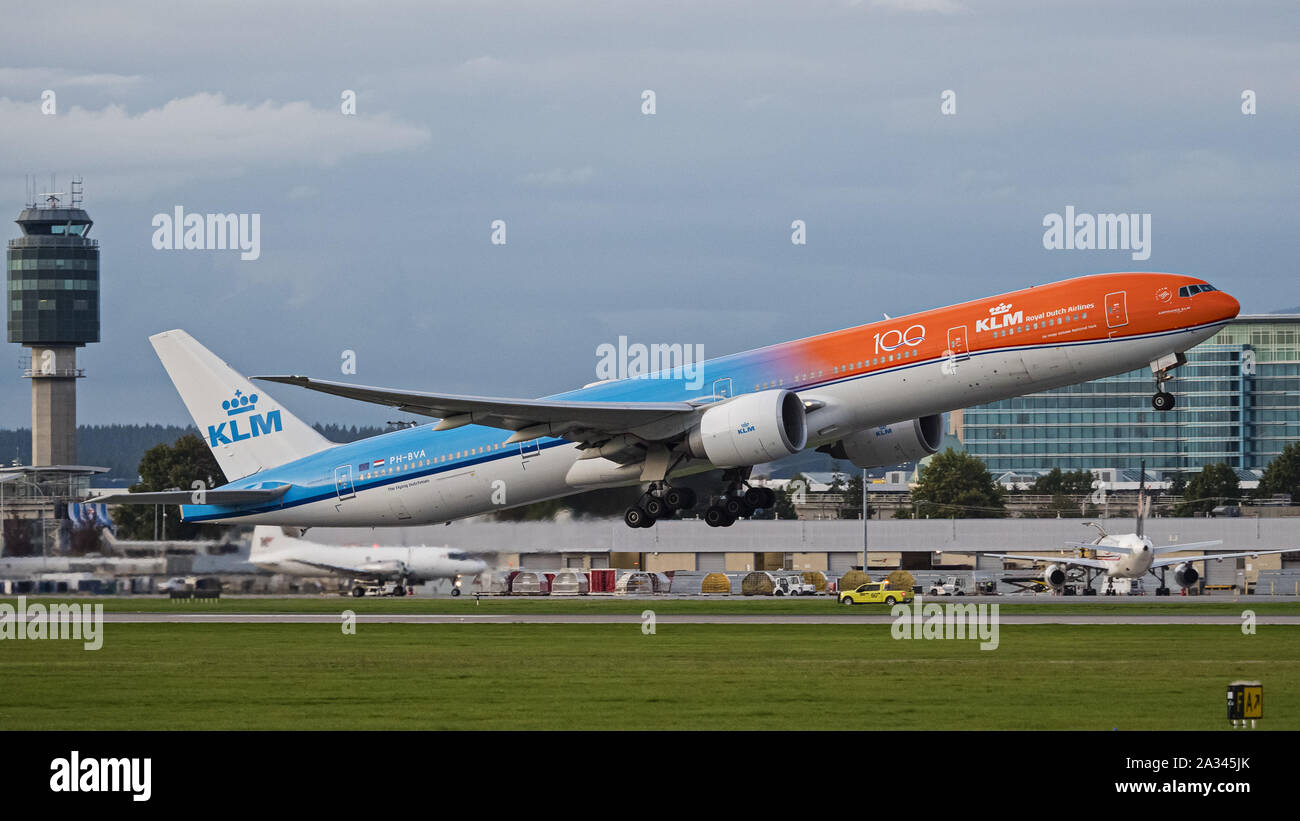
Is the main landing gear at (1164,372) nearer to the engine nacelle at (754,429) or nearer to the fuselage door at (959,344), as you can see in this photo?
the fuselage door at (959,344)

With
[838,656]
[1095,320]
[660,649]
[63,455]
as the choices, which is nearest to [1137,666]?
[838,656]

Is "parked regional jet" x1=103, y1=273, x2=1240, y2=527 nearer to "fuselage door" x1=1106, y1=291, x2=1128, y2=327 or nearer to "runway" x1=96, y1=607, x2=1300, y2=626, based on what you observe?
"fuselage door" x1=1106, y1=291, x2=1128, y2=327

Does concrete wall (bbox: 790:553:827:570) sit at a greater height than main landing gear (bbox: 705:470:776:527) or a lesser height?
lesser

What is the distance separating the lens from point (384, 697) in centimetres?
2934

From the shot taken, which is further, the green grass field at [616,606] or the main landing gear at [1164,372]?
the green grass field at [616,606]

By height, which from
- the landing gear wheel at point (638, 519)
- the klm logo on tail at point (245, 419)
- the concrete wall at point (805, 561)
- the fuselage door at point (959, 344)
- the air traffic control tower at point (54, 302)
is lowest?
the concrete wall at point (805, 561)

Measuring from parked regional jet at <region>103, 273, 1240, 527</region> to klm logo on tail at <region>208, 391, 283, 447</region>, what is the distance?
0.05 meters

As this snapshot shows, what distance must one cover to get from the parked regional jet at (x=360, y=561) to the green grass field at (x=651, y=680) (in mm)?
13616

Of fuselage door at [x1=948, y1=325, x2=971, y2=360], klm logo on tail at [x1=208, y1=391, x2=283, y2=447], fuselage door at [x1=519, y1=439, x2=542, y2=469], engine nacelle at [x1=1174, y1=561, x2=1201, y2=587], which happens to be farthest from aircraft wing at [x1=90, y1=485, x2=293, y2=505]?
engine nacelle at [x1=1174, y1=561, x2=1201, y2=587]

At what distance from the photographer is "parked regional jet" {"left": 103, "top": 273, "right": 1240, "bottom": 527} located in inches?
1540

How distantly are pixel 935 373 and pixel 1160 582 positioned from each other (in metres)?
45.4

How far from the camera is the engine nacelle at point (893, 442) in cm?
4716

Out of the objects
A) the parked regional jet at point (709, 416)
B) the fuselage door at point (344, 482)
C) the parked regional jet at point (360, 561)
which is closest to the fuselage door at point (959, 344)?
the parked regional jet at point (709, 416)

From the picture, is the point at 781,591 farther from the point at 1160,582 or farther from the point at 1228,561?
the point at 1228,561
